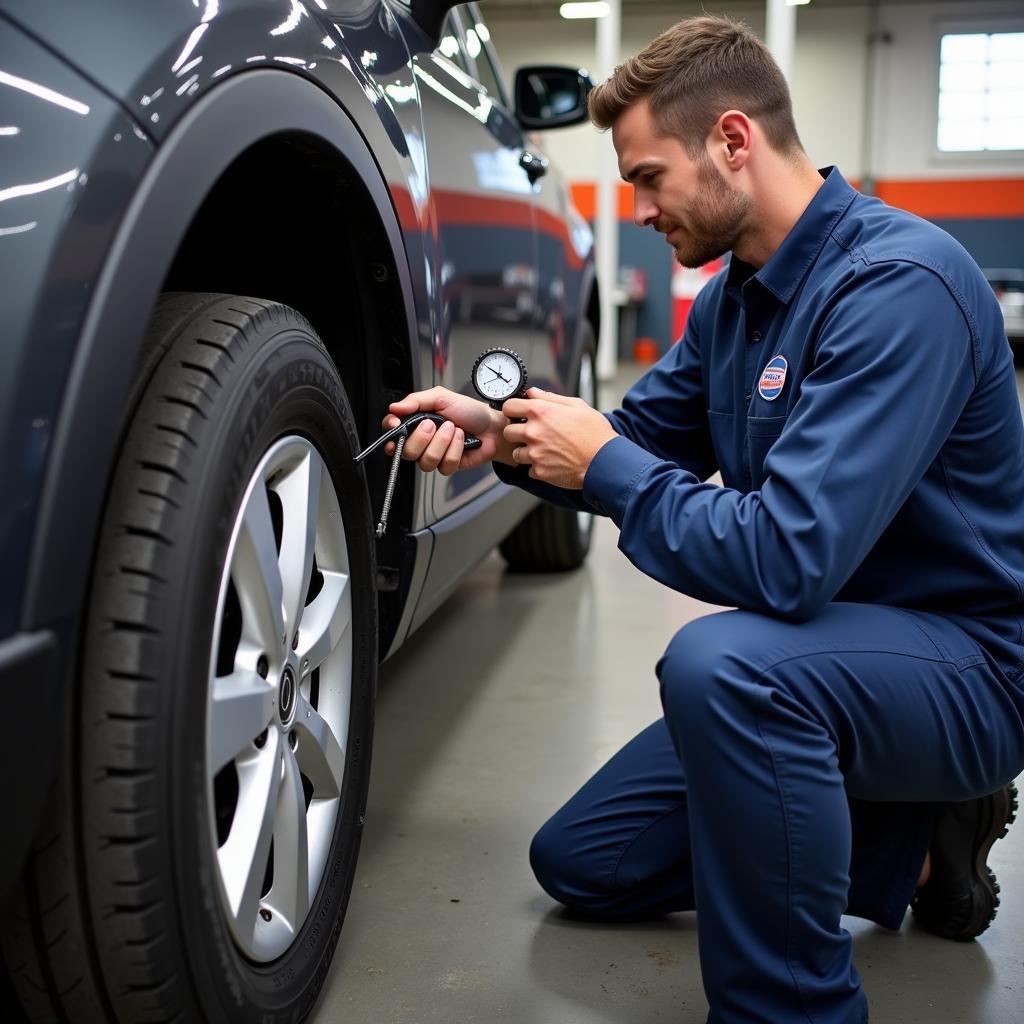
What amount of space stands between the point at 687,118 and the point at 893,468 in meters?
0.52

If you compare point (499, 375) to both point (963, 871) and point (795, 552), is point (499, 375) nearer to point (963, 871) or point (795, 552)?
point (795, 552)

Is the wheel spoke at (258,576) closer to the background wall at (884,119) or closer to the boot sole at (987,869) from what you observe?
the boot sole at (987,869)

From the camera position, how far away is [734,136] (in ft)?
4.76

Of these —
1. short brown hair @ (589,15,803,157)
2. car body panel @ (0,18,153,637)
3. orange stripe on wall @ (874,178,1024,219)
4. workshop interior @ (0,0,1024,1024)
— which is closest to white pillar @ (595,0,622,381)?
orange stripe on wall @ (874,178,1024,219)

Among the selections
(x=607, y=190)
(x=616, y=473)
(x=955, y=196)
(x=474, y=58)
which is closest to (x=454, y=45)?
(x=474, y=58)

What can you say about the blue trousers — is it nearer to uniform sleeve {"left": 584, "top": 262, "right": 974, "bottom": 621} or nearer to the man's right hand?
uniform sleeve {"left": 584, "top": 262, "right": 974, "bottom": 621}

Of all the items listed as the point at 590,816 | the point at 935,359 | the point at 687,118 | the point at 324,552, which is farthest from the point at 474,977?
the point at 687,118

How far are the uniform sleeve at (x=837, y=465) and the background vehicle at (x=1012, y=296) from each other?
428 inches

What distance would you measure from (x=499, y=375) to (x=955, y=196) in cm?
1407

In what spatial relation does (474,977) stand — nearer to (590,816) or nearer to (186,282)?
(590,816)

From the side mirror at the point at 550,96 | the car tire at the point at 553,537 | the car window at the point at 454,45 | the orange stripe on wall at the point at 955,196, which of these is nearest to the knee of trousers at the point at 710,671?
the car window at the point at 454,45

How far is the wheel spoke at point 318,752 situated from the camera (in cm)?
123

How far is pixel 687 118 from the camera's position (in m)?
1.46

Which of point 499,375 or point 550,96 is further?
point 550,96
